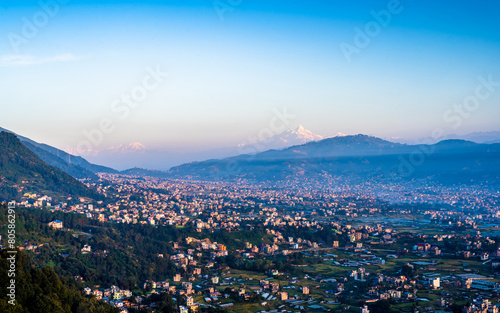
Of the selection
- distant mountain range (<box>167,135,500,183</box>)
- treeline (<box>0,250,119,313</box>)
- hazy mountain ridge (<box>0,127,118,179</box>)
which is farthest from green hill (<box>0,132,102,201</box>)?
distant mountain range (<box>167,135,500,183</box>)

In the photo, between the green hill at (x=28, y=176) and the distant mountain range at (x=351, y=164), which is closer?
the green hill at (x=28, y=176)

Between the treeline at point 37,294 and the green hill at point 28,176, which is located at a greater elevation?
the green hill at point 28,176

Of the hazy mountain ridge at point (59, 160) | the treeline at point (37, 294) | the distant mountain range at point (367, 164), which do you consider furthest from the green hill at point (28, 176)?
the distant mountain range at point (367, 164)

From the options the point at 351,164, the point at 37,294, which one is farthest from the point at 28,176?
the point at 351,164

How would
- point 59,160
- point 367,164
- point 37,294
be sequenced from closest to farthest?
point 37,294
point 59,160
point 367,164

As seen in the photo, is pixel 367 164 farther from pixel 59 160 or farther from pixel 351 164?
pixel 59 160

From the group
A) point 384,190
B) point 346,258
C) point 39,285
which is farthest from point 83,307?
point 384,190

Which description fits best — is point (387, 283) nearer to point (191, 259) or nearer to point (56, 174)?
point (191, 259)

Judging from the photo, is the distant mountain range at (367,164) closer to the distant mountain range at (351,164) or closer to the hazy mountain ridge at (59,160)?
the distant mountain range at (351,164)

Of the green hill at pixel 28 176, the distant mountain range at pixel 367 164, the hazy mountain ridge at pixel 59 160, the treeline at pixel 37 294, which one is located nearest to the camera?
the treeline at pixel 37 294
